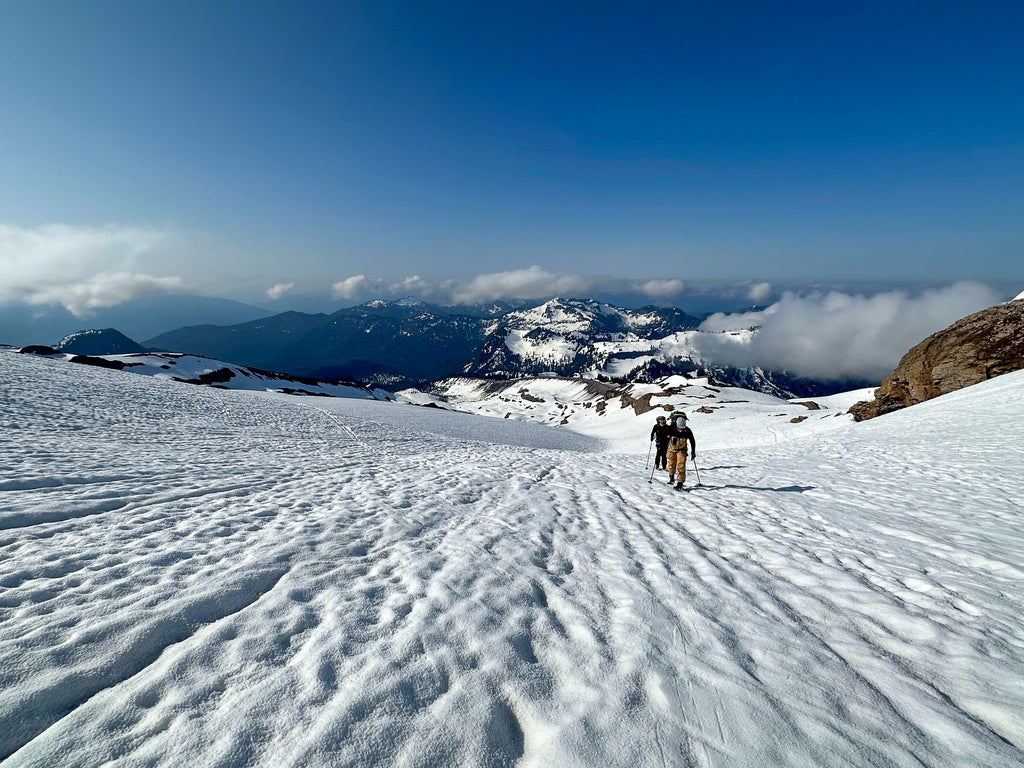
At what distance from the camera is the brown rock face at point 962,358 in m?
29.0

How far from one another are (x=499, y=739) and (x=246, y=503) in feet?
27.9

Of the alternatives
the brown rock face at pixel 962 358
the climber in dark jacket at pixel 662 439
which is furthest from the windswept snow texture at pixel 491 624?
the brown rock face at pixel 962 358

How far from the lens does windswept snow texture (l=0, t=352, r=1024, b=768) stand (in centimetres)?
315

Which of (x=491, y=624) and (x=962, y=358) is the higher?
(x=962, y=358)

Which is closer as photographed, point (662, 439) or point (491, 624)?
point (491, 624)

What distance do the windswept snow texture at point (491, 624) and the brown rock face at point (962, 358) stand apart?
27185 millimetres

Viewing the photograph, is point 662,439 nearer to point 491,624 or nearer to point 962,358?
point 491,624

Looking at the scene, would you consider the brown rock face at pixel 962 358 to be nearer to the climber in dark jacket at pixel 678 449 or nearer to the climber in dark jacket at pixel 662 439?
the climber in dark jacket at pixel 662 439

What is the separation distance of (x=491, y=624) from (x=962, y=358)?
4377 cm

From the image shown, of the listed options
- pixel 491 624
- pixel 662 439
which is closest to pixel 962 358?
pixel 662 439

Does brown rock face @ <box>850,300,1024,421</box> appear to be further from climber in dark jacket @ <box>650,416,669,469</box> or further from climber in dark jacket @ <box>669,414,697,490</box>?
climber in dark jacket @ <box>669,414,697,490</box>

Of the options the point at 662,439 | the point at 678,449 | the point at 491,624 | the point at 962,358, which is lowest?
the point at 491,624

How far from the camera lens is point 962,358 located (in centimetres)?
3019

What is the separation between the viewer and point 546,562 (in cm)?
697
